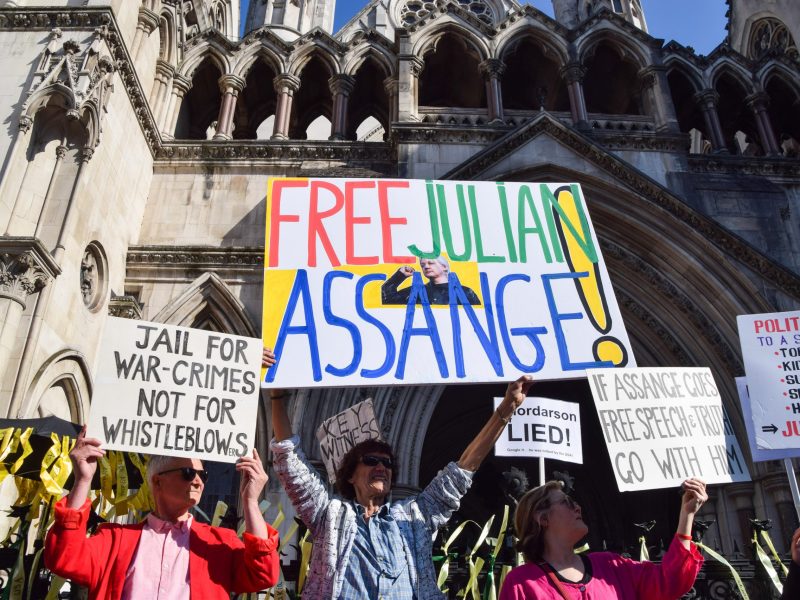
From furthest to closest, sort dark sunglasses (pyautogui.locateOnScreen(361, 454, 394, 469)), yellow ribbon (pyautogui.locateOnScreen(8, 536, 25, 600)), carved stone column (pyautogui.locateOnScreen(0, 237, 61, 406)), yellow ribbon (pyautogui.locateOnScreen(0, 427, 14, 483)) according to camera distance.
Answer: carved stone column (pyautogui.locateOnScreen(0, 237, 61, 406)) < yellow ribbon (pyautogui.locateOnScreen(0, 427, 14, 483)) < yellow ribbon (pyautogui.locateOnScreen(8, 536, 25, 600)) < dark sunglasses (pyautogui.locateOnScreen(361, 454, 394, 469))

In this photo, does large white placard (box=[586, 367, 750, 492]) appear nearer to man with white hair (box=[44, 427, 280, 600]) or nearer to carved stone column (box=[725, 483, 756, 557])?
man with white hair (box=[44, 427, 280, 600])

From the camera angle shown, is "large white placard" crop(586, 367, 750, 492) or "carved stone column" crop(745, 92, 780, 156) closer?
"large white placard" crop(586, 367, 750, 492)

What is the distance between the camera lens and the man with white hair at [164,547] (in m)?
2.77

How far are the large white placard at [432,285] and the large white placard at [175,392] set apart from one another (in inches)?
17.2

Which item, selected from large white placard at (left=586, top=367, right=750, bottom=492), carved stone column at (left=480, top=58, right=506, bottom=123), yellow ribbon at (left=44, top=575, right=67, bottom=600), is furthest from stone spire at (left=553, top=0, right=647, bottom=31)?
yellow ribbon at (left=44, top=575, right=67, bottom=600)

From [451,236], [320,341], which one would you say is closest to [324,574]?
[320,341]

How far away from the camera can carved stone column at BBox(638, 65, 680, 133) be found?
13.7m

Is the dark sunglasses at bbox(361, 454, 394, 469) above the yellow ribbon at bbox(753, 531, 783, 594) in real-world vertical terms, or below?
above

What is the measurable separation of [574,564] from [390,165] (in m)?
10.9

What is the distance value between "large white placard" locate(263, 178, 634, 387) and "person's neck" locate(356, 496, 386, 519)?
1048mm

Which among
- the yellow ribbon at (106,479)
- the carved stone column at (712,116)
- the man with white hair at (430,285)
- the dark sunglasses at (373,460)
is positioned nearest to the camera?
the dark sunglasses at (373,460)

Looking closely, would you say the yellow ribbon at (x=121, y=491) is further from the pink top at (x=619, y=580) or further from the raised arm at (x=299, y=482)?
the pink top at (x=619, y=580)

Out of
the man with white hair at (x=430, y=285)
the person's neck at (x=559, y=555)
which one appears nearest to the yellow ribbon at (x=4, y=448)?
the man with white hair at (x=430, y=285)

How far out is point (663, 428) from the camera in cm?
416
